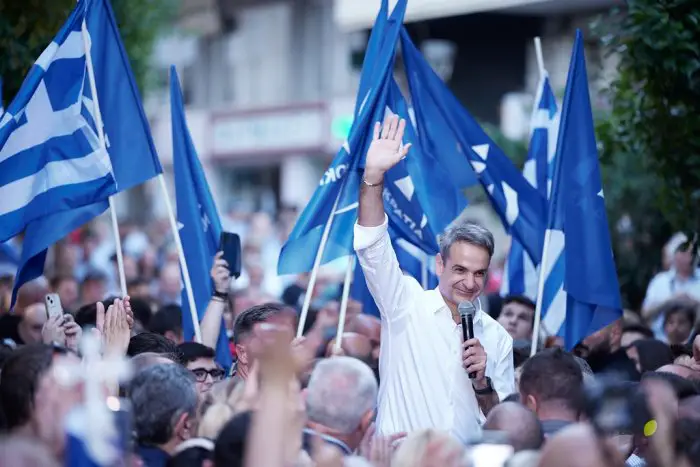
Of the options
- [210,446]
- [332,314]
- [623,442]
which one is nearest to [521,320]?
[332,314]

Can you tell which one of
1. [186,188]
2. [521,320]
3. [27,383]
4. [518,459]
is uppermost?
[186,188]

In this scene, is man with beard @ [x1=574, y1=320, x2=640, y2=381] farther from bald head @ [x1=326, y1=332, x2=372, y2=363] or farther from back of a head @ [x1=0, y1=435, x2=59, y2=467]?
back of a head @ [x1=0, y1=435, x2=59, y2=467]

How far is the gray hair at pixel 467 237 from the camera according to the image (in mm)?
6445

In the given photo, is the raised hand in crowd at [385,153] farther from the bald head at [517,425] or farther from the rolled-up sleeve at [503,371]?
the bald head at [517,425]

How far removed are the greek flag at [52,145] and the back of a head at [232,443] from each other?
3.48 m

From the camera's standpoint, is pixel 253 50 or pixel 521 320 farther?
pixel 253 50

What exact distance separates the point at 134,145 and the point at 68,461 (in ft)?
14.4

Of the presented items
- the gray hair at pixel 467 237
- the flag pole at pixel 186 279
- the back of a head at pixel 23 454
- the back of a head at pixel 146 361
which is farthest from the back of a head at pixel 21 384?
the flag pole at pixel 186 279

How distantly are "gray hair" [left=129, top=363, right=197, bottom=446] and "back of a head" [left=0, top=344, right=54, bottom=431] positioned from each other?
37 centimetres

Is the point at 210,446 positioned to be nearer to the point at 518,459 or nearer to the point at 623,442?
the point at 518,459

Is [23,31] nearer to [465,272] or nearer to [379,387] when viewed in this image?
[379,387]

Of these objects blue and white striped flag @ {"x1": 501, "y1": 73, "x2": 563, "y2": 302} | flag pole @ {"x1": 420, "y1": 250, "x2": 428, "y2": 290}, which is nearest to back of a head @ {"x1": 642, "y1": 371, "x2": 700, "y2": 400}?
flag pole @ {"x1": 420, "y1": 250, "x2": 428, "y2": 290}

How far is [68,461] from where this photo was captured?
4.40 meters

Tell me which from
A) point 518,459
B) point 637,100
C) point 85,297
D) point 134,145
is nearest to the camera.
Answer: point 518,459
